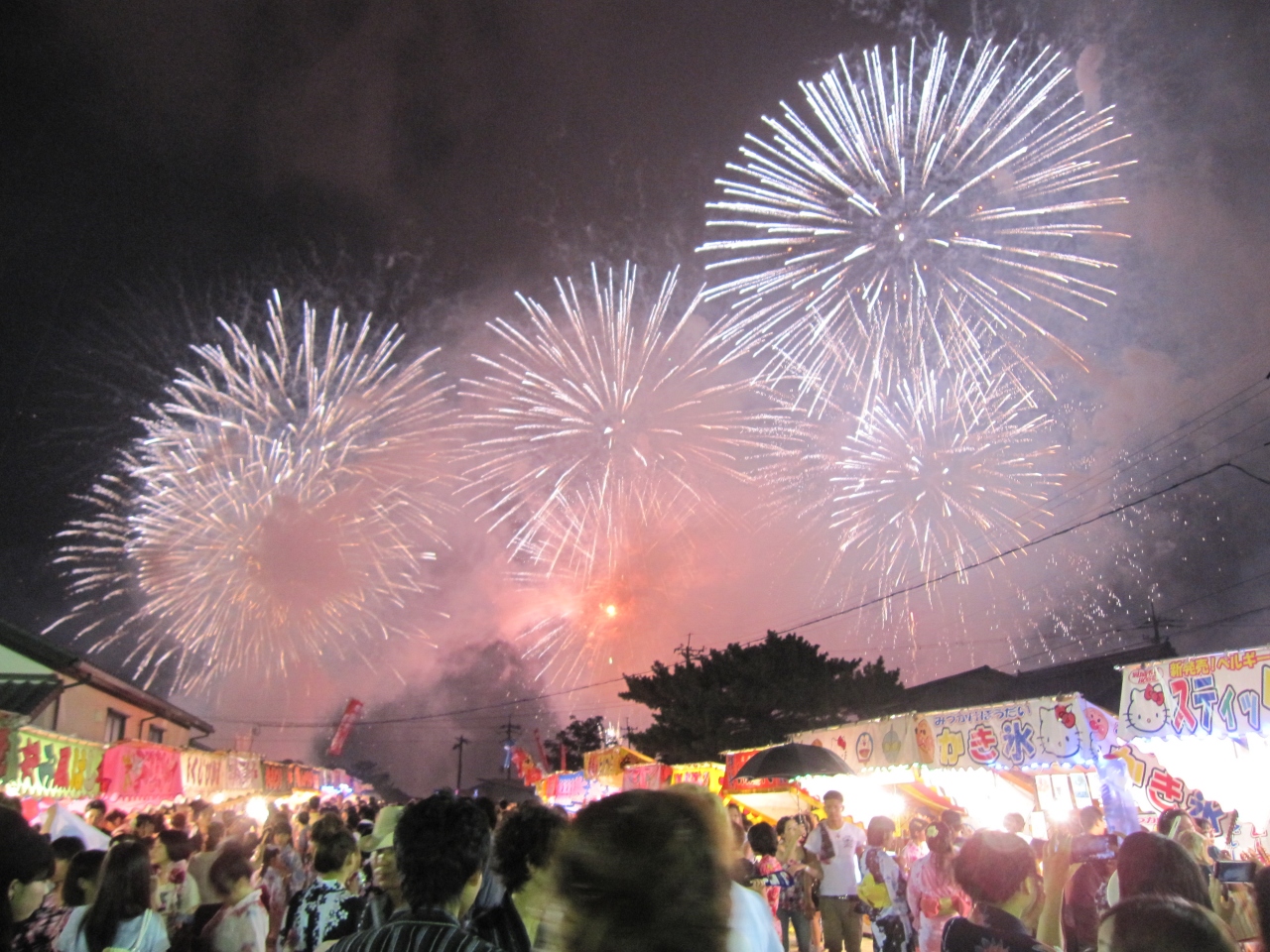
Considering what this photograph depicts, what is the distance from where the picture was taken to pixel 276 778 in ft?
91.7

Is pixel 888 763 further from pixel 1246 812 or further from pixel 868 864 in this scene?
pixel 868 864

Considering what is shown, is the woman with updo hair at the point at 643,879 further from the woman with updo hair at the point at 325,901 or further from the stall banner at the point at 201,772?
the stall banner at the point at 201,772

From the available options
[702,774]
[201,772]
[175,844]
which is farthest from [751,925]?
[702,774]

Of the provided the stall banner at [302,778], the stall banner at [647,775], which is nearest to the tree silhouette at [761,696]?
the stall banner at [647,775]

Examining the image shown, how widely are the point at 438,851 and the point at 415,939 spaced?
1.55 feet

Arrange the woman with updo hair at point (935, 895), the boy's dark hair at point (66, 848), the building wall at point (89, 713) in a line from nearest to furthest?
the boy's dark hair at point (66, 848) < the woman with updo hair at point (935, 895) < the building wall at point (89, 713)

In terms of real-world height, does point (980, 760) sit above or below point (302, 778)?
above

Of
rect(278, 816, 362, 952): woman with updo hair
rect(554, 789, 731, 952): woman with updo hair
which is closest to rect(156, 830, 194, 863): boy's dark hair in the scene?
rect(278, 816, 362, 952): woman with updo hair

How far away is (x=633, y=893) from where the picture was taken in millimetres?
1643

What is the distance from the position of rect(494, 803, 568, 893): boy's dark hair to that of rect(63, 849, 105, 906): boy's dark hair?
216 centimetres

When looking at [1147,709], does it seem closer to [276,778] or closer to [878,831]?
[878,831]

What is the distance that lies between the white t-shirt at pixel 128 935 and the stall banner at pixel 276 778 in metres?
24.3

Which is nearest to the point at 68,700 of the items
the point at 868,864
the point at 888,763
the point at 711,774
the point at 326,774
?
the point at 711,774

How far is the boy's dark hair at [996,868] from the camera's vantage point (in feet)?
11.0
